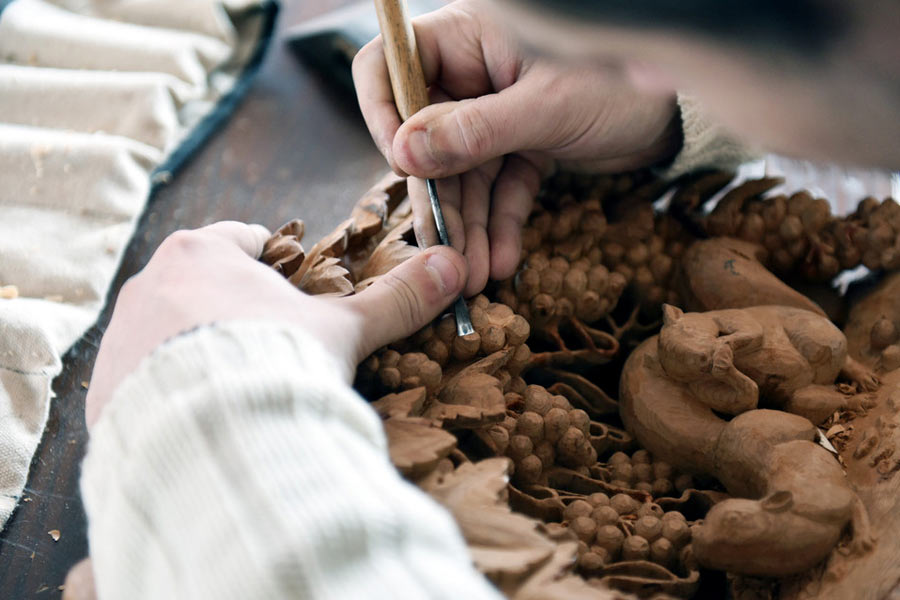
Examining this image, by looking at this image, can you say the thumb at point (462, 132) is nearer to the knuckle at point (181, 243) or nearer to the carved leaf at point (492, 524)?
the knuckle at point (181, 243)

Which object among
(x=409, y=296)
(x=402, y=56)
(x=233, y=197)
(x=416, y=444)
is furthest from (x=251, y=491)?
(x=233, y=197)

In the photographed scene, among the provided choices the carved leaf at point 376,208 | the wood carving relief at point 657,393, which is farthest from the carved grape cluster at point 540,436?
the carved leaf at point 376,208

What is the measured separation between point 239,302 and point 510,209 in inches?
13.6

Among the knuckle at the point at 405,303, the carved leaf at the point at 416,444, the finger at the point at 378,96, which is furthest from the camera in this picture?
the finger at the point at 378,96

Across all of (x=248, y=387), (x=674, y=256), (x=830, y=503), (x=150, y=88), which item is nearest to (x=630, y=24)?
(x=248, y=387)

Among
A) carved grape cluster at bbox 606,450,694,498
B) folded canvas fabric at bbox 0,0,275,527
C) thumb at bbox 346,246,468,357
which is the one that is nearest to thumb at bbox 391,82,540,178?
thumb at bbox 346,246,468,357

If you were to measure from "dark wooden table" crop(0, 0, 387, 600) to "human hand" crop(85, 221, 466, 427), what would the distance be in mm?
207

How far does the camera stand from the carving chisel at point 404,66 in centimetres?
75

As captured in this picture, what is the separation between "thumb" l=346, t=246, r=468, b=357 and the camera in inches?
24.7

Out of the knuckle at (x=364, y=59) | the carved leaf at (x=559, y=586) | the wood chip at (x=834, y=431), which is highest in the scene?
the knuckle at (x=364, y=59)

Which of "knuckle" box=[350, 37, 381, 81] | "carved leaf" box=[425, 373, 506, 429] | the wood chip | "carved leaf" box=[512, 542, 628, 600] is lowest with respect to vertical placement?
the wood chip

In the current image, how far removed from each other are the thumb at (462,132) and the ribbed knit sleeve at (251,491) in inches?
11.4

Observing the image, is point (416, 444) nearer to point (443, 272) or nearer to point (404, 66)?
point (443, 272)

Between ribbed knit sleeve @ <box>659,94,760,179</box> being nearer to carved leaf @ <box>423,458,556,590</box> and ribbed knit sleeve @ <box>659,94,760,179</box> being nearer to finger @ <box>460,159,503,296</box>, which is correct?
finger @ <box>460,159,503,296</box>
